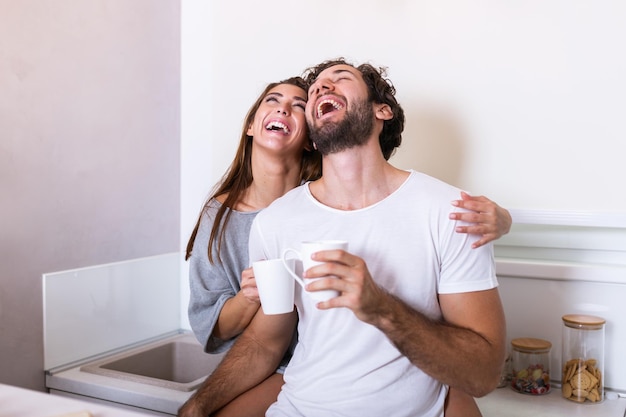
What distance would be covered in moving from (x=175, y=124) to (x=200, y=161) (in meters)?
0.17

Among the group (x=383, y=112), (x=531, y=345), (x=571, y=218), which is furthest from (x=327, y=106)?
(x=531, y=345)

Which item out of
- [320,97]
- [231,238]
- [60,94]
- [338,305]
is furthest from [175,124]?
[338,305]

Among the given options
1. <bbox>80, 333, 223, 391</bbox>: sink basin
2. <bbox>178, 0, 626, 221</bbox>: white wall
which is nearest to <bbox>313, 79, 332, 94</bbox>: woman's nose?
<bbox>178, 0, 626, 221</bbox>: white wall

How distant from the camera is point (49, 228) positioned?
196 centimetres

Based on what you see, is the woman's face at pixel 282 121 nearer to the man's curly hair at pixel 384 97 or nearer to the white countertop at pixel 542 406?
the man's curly hair at pixel 384 97

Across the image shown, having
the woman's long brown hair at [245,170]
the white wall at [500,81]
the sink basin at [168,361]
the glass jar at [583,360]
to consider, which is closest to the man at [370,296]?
the woman's long brown hair at [245,170]

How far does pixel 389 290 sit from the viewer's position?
141 centimetres

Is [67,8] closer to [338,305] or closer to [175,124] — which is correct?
[175,124]

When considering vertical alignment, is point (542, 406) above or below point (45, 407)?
below

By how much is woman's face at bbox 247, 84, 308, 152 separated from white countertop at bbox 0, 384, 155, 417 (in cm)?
87

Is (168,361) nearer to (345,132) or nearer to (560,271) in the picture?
(345,132)

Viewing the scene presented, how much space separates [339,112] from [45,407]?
2.89 feet

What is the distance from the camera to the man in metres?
1.30

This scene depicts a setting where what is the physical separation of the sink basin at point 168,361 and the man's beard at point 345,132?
966 millimetres
